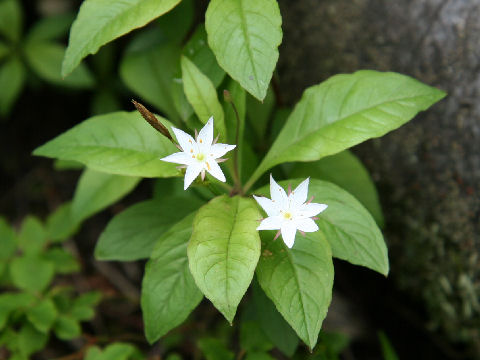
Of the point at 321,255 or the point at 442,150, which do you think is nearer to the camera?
the point at 321,255

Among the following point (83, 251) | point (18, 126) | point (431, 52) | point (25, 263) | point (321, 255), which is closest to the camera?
point (321, 255)

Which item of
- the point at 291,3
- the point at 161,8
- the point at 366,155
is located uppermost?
the point at 161,8

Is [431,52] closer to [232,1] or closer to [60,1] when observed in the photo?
[232,1]

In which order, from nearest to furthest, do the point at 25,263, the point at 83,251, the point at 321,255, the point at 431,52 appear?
1. the point at 321,255
2. the point at 431,52
3. the point at 25,263
4. the point at 83,251

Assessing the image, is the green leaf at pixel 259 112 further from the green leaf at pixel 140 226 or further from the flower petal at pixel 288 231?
the flower petal at pixel 288 231

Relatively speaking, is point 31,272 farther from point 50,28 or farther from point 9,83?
point 50,28

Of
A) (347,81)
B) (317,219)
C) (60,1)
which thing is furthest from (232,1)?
(60,1)

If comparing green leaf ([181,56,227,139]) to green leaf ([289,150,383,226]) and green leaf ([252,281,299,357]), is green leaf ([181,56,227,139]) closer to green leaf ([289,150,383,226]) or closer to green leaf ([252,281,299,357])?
green leaf ([289,150,383,226])
